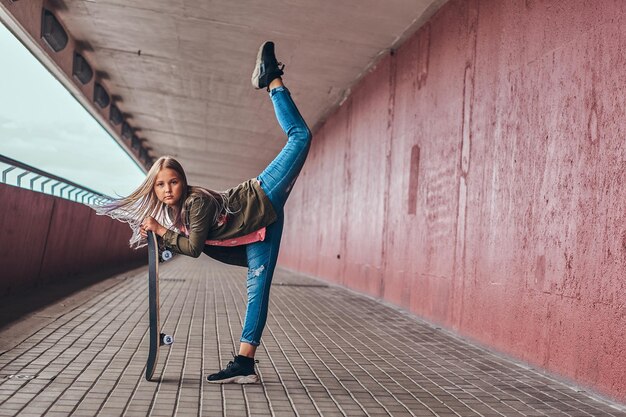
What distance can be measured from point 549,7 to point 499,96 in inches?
45.0

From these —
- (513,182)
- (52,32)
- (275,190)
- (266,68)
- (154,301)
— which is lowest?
(154,301)

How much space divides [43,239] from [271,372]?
201 inches

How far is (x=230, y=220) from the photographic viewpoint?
15.0 ft

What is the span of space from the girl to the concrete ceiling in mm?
5318

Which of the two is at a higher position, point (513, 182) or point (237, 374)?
point (513, 182)

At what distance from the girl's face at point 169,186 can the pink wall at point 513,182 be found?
2.85m

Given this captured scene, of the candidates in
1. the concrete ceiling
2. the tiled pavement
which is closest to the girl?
the tiled pavement

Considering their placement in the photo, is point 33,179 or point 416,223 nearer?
point 33,179

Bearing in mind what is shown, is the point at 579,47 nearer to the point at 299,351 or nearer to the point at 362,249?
the point at 299,351

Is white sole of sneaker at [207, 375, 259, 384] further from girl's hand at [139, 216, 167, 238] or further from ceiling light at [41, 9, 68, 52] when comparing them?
ceiling light at [41, 9, 68, 52]

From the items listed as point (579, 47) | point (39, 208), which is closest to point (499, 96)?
point (579, 47)

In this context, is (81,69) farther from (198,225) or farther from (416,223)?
(198,225)

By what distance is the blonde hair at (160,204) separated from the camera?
4.51 metres

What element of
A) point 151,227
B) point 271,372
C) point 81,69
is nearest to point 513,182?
point 271,372
